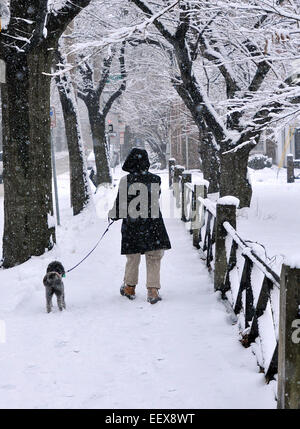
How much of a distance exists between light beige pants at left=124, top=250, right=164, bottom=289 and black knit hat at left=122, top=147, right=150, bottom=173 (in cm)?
109

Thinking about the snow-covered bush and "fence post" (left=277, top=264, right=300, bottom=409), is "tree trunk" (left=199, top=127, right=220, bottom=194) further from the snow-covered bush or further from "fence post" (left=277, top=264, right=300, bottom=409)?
the snow-covered bush

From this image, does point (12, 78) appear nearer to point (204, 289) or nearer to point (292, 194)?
point (204, 289)

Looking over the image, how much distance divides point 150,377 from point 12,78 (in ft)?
18.8

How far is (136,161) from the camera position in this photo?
6.76 meters

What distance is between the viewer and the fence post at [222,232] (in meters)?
6.71

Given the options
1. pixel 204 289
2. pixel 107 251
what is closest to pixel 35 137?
pixel 107 251

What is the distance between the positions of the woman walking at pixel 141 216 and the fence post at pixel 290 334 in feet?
11.4

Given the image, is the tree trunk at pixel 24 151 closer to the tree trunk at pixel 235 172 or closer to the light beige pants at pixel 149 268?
the light beige pants at pixel 149 268

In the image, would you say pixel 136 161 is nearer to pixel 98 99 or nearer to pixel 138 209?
pixel 138 209

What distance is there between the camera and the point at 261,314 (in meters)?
4.62

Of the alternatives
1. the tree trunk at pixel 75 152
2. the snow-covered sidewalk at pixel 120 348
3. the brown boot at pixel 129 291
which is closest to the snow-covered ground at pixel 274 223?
the snow-covered sidewalk at pixel 120 348

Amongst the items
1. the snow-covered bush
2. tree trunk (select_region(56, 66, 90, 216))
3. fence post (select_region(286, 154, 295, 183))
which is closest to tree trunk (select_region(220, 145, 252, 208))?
tree trunk (select_region(56, 66, 90, 216))

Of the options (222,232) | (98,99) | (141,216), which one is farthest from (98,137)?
(222,232)

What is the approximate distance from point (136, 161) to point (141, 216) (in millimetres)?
712
